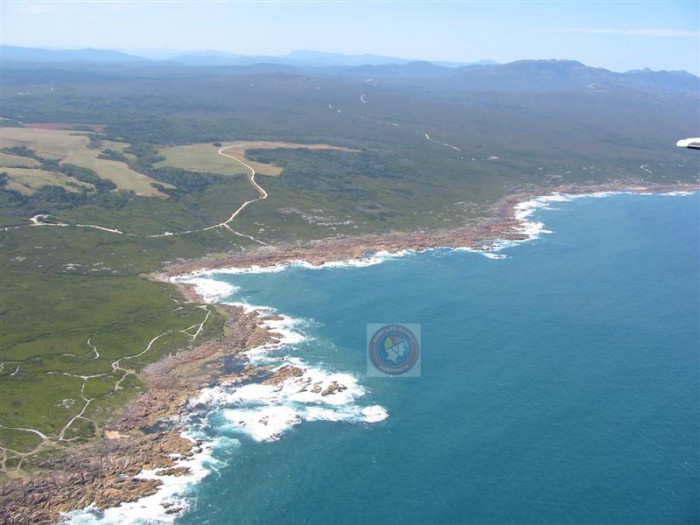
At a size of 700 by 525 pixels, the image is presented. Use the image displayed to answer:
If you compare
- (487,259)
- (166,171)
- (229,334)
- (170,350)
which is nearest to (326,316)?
(229,334)

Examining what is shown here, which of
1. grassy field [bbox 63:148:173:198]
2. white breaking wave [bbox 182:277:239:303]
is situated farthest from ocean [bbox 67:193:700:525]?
grassy field [bbox 63:148:173:198]

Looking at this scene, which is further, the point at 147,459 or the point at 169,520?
the point at 147,459

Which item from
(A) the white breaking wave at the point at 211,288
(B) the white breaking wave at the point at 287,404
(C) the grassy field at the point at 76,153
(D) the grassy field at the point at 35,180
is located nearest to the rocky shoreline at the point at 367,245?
(A) the white breaking wave at the point at 211,288

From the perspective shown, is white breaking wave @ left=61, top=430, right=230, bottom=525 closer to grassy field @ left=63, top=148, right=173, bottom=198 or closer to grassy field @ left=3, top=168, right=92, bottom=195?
grassy field @ left=63, top=148, right=173, bottom=198

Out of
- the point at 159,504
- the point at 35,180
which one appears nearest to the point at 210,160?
the point at 35,180

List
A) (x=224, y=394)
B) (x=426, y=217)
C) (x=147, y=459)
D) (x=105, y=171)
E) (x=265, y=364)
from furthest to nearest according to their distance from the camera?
(x=105, y=171) < (x=426, y=217) < (x=265, y=364) < (x=224, y=394) < (x=147, y=459)

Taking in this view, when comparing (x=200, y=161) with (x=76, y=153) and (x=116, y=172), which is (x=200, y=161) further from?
(x=76, y=153)

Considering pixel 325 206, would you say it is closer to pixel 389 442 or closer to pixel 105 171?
pixel 105 171
